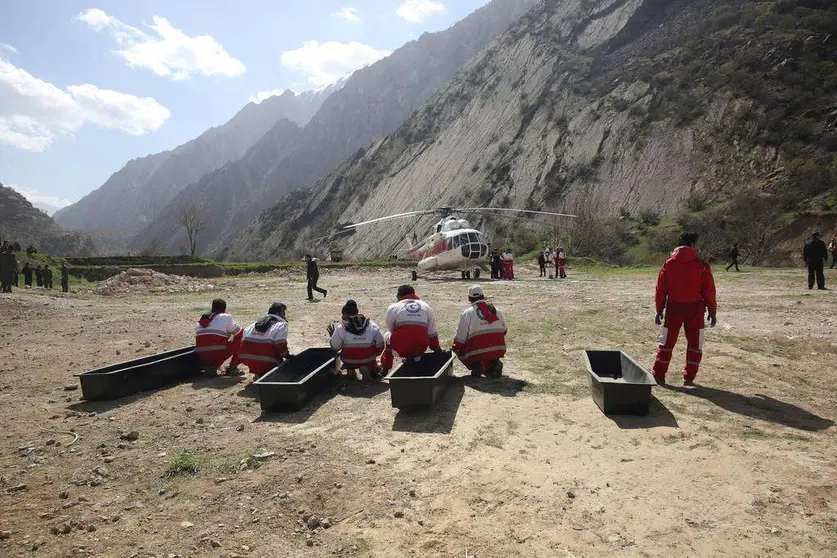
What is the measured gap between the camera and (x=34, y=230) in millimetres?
85562

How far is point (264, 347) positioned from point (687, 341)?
19.6 ft

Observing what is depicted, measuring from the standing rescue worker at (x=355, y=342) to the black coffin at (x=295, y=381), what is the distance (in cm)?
21

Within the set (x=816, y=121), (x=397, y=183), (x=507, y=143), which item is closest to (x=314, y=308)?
(x=816, y=121)

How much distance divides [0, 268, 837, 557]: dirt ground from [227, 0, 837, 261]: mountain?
96.8 feet

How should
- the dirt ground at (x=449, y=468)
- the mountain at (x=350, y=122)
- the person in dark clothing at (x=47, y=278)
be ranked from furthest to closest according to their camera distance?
1. the mountain at (x=350, y=122)
2. the person in dark clothing at (x=47, y=278)
3. the dirt ground at (x=449, y=468)

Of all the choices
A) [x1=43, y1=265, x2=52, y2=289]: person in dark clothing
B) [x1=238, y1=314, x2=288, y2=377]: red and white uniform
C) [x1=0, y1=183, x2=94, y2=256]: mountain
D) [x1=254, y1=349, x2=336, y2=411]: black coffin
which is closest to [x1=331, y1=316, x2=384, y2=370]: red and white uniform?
[x1=254, y1=349, x2=336, y2=411]: black coffin

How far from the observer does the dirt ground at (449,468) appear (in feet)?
10.8

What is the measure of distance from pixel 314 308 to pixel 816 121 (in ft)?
136

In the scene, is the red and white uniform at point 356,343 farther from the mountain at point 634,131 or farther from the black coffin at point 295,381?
the mountain at point 634,131

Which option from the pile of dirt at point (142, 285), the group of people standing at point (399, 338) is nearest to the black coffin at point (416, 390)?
the group of people standing at point (399, 338)

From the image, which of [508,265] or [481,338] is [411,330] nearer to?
[481,338]

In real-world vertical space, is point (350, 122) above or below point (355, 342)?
above

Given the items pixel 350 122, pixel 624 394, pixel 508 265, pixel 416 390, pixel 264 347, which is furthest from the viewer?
pixel 350 122

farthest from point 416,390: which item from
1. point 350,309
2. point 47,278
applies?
point 47,278
